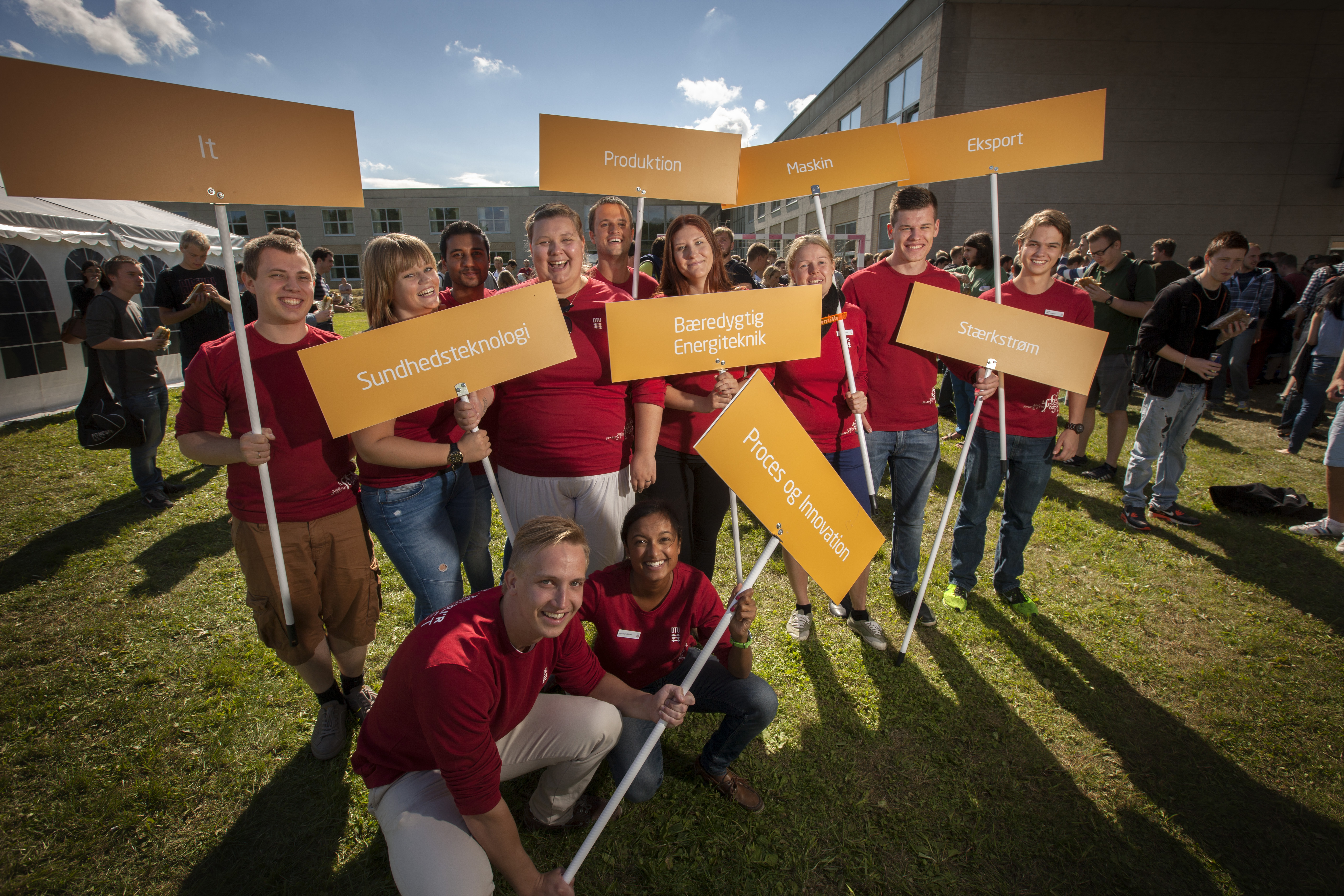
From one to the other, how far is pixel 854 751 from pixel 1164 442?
4383mm

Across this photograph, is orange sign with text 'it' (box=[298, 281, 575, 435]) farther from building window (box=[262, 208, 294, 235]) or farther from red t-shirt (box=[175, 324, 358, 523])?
building window (box=[262, 208, 294, 235])

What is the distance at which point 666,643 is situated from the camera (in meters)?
2.56

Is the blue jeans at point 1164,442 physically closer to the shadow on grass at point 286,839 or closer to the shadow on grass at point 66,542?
the shadow on grass at point 286,839

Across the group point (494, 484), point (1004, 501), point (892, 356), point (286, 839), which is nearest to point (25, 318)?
point (286, 839)

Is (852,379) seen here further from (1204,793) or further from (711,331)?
(1204,793)

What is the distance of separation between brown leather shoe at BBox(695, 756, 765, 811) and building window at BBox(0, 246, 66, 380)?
11050mm

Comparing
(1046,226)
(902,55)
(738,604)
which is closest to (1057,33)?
(902,55)

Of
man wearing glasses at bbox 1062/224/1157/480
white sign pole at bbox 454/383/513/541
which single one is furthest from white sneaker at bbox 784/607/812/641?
man wearing glasses at bbox 1062/224/1157/480

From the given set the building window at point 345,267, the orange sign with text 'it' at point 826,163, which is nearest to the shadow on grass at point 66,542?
the orange sign with text 'it' at point 826,163

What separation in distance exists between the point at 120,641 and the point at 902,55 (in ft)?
78.7

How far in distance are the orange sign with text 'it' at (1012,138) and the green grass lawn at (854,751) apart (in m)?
2.91

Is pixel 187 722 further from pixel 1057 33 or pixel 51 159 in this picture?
pixel 1057 33

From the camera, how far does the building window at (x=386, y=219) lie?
4350cm

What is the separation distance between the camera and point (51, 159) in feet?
6.60
